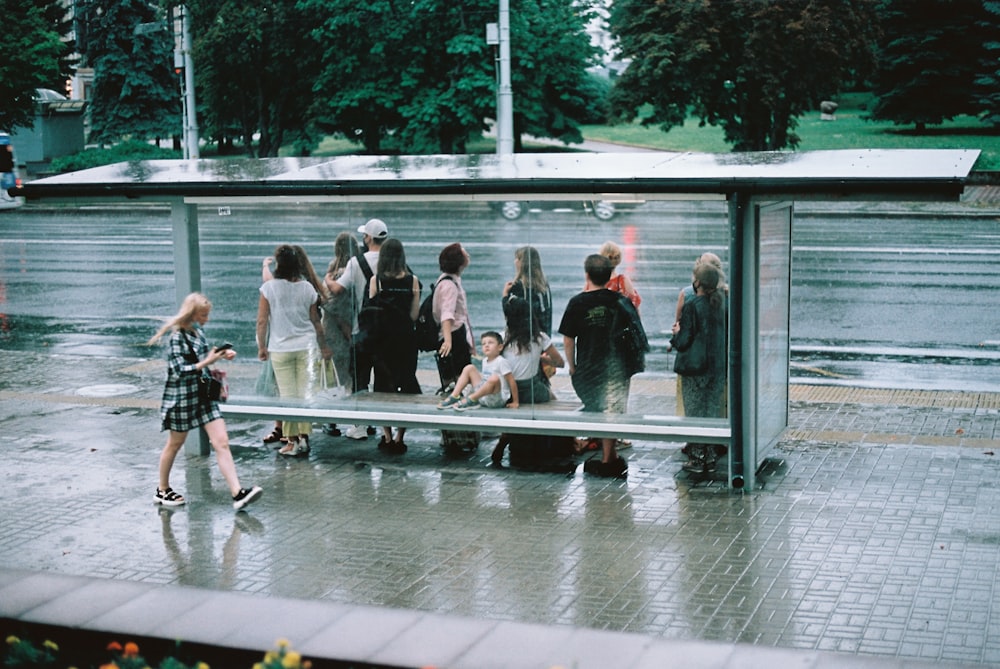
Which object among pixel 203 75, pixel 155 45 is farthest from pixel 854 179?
pixel 155 45

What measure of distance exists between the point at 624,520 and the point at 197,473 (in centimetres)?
359

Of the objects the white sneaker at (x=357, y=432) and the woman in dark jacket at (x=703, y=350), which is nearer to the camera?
the woman in dark jacket at (x=703, y=350)

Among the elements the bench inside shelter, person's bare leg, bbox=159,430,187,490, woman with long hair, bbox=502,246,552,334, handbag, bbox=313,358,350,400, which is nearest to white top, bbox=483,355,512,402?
the bench inside shelter

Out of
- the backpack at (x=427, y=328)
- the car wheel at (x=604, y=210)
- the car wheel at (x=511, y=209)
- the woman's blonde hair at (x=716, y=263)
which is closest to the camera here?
the woman's blonde hair at (x=716, y=263)

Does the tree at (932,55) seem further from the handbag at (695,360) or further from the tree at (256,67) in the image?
the handbag at (695,360)

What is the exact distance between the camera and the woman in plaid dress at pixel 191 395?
353 inches

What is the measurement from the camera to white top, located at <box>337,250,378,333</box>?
1070 cm

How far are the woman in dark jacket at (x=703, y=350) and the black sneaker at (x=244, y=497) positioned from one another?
10.7ft

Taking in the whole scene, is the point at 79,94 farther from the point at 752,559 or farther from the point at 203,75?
the point at 752,559

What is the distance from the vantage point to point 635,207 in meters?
9.78

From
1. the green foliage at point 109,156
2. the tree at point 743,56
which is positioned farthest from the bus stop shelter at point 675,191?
the green foliage at point 109,156

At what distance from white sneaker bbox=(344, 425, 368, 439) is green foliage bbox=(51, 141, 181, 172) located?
3338 centimetres

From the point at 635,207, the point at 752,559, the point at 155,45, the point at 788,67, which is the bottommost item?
the point at 752,559

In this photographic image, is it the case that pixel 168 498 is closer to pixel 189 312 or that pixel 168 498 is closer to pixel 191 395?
pixel 191 395
